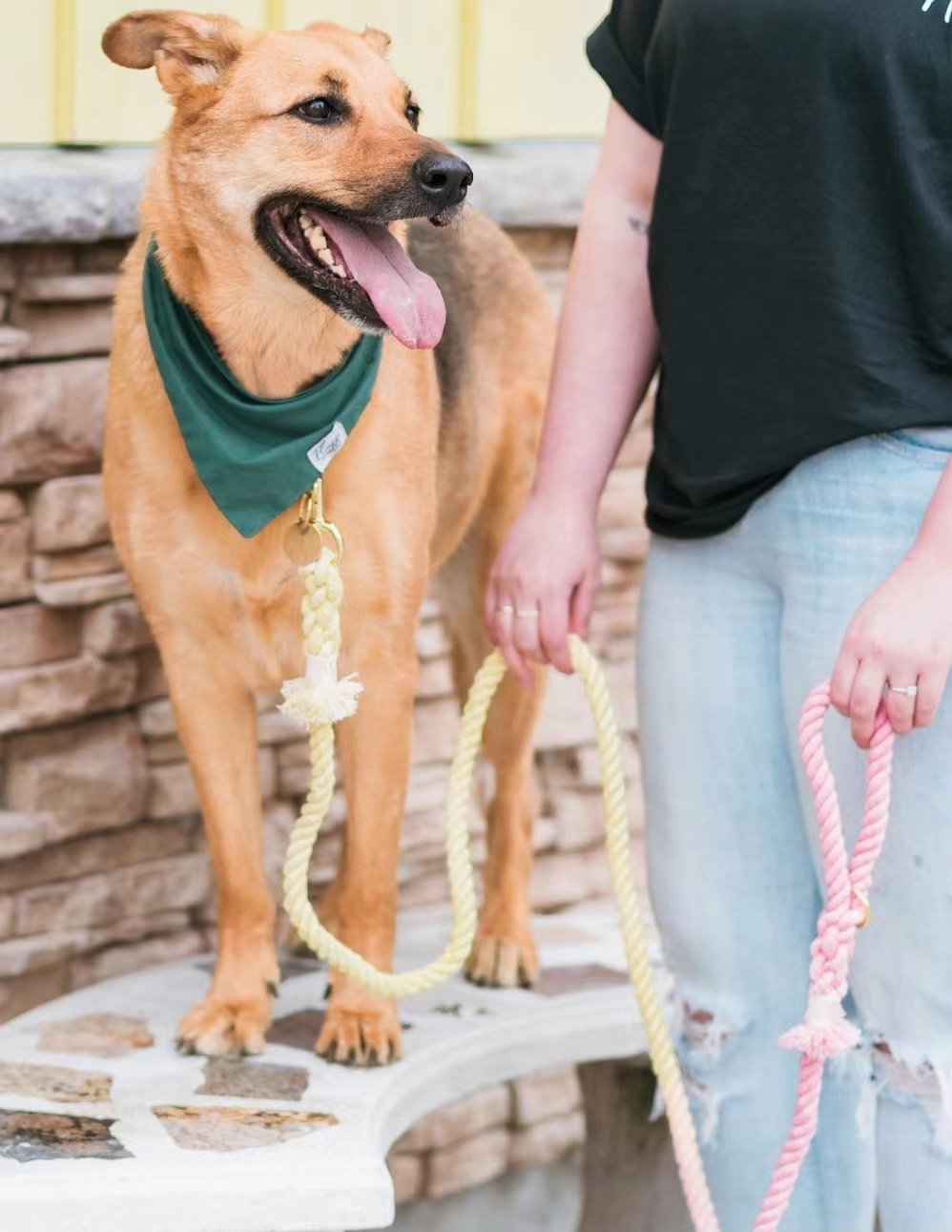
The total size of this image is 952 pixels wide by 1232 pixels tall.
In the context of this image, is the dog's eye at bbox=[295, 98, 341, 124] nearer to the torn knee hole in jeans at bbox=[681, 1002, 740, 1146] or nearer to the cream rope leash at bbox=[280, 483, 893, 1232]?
the cream rope leash at bbox=[280, 483, 893, 1232]

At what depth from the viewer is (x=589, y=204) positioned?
235 cm

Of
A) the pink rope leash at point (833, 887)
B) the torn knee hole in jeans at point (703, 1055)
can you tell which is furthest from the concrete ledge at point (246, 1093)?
the pink rope leash at point (833, 887)

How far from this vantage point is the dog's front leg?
2.72 metres

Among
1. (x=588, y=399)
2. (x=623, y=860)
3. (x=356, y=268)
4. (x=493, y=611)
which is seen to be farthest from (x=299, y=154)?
(x=623, y=860)

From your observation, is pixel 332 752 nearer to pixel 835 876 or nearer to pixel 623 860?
pixel 623 860

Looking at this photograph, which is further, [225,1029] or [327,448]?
[225,1029]

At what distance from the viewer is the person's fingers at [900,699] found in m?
1.86

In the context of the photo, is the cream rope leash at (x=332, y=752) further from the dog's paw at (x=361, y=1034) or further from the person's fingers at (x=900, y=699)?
the person's fingers at (x=900, y=699)

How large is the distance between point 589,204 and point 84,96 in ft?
3.82

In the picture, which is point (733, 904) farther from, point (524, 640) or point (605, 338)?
point (605, 338)

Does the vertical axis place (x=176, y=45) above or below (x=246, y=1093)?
above

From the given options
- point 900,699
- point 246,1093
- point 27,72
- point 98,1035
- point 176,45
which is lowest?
point 98,1035

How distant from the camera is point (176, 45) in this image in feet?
7.87

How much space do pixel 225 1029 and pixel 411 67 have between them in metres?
1.88
